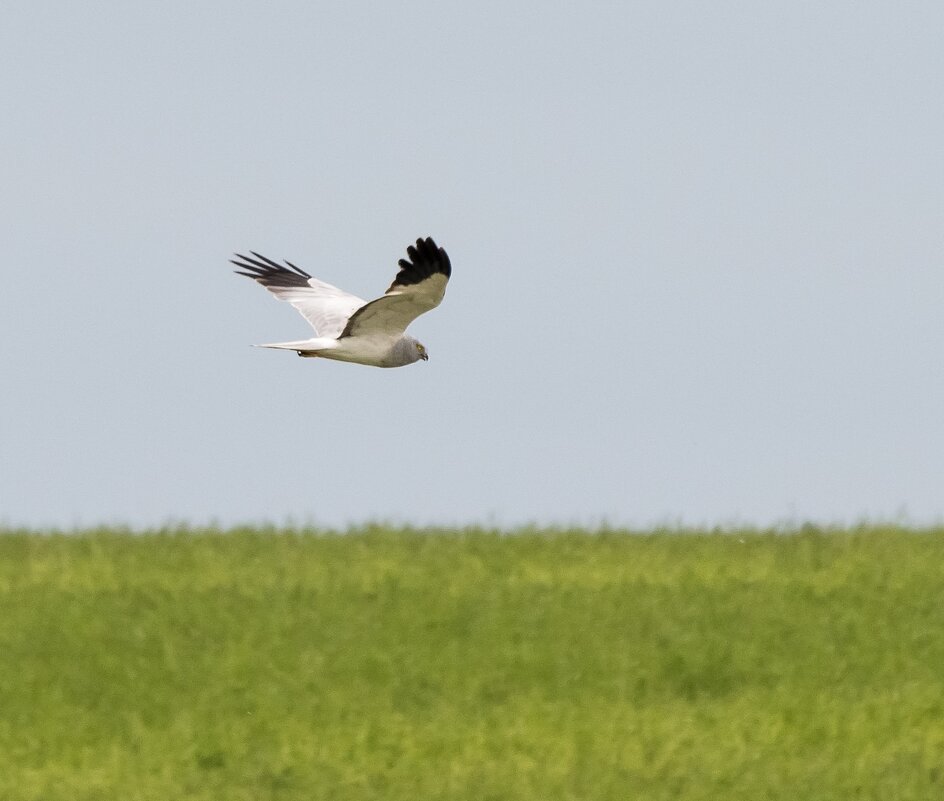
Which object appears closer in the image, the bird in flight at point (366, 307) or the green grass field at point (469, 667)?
the green grass field at point (469, 667)

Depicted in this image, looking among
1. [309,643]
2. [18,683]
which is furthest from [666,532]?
[18,683]

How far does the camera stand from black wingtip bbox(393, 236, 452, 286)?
53.2ft

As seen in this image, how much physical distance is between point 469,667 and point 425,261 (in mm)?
3371

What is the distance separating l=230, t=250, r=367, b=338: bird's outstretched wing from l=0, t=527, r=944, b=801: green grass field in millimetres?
2316

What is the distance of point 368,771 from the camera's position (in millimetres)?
12477

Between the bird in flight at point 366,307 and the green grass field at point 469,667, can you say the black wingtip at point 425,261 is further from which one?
the green grass field at point 469,667

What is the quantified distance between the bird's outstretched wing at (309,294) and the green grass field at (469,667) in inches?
91.2

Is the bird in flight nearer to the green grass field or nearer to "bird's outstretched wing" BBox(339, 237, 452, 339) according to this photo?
"bird's outstretched wing" BBox(339, 237, 452, 339)

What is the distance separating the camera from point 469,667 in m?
14.5

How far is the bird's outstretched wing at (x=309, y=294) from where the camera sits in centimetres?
1992

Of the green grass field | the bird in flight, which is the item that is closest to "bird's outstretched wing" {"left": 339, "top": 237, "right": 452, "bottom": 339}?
the bird in flight

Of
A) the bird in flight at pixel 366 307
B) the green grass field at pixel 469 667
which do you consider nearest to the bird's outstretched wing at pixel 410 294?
the bird in flight at pixel 366 307

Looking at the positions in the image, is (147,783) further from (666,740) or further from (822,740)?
(822,740)

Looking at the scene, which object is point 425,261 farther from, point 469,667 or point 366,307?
point 469,667
